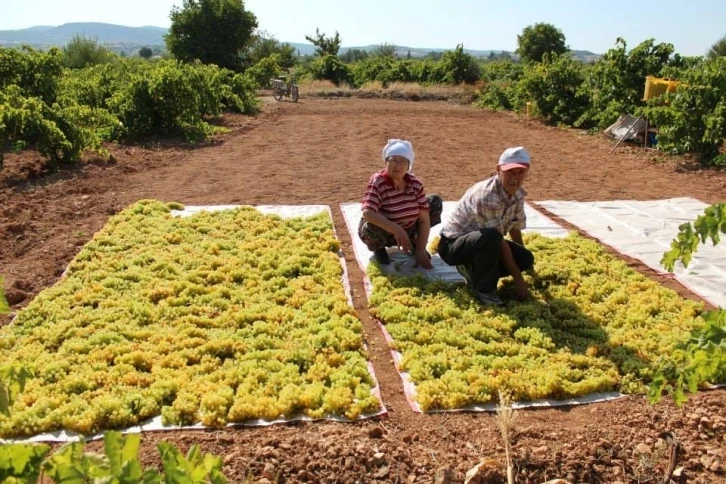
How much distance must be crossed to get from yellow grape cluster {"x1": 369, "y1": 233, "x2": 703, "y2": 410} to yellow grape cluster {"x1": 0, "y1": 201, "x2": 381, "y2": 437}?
45 centimetres

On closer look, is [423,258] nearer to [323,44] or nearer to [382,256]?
[382,256]

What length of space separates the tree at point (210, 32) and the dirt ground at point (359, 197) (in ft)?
44.1

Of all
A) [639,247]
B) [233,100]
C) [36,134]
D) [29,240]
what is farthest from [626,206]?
[233,100]

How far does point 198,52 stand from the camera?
3344 centimetres

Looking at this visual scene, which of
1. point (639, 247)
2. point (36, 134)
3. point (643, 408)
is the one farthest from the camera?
point (36, 134)

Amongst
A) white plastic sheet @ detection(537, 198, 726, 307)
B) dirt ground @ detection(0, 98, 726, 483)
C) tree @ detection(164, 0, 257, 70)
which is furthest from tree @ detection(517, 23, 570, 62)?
white plastic sheet @ detection(537, 198, 726, 307)

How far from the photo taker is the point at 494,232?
526 cm

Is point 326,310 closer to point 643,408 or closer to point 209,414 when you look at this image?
point 209,414

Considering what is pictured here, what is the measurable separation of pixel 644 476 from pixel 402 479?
4.31 ft

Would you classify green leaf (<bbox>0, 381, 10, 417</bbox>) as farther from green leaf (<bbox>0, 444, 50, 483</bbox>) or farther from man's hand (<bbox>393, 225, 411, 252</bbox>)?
man's hand (<bbox>393, 225, 411, 252</bbox>)

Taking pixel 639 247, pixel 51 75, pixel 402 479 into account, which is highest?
pixel 51 75

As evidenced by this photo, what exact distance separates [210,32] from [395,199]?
30.7m

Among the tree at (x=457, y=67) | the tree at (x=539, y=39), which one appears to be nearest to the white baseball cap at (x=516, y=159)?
the tree at (x=457, y=67)

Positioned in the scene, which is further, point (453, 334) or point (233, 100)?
point (233, 100)
